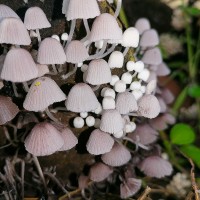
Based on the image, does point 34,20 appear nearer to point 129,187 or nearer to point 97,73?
point 97,73

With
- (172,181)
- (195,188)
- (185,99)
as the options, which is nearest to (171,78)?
(185,99)

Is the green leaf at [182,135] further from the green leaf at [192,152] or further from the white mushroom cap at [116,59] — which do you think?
the white mushroom cap at [116,59]

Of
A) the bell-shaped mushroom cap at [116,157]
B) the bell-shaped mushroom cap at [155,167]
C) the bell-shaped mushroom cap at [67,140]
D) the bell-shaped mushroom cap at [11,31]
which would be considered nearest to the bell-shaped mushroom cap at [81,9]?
the bell-shaped mushroom cap at [11,31]

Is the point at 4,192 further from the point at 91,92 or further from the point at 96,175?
the point at 91,92

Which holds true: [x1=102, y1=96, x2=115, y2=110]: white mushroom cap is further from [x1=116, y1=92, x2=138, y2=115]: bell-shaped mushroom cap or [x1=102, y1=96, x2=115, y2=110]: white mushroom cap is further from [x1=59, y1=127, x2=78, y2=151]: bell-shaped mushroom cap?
[x1=59, y1=127, x2=78, y2=151]: bell-shaped mushroom cap

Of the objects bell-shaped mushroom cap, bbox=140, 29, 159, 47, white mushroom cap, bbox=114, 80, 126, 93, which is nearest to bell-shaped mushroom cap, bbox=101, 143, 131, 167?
white mushroom cap, bbox=114, 80, 126, 93

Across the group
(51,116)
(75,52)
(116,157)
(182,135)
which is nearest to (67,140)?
(51,116)
